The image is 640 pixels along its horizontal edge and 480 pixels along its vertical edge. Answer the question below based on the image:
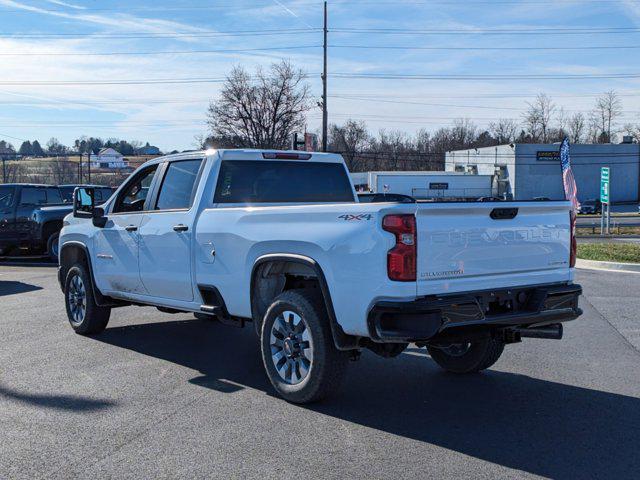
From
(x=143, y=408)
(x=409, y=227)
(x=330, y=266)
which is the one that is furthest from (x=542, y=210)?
(x=143, y=408)

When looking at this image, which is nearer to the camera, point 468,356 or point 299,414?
point 299,414

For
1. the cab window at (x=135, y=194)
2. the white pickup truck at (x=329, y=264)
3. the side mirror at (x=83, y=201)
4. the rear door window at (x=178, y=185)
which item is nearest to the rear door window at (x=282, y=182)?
the white pickup truck at (x=329, y=264)

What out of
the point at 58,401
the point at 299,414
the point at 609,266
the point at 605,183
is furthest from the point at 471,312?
the point at 605,183

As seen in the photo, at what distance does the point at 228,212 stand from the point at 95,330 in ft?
10.7

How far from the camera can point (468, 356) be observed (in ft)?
22.0

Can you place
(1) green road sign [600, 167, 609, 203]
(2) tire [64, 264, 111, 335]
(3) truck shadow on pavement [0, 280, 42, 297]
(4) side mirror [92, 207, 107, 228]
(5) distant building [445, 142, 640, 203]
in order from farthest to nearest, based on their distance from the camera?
1. (5) distant building [445, 142, 640, 203]
2. (1) green road sign [600, 167, 609, 203]
3. (3) truck shadow on pavement [0, 280, 42, 297]
4. (2) tire [64, 264, 111, 335]
5. (4) side mirror [92, 207, 107, 228]

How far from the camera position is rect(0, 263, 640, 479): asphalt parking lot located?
448cm

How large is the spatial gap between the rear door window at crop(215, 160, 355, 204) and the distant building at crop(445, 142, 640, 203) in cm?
6695

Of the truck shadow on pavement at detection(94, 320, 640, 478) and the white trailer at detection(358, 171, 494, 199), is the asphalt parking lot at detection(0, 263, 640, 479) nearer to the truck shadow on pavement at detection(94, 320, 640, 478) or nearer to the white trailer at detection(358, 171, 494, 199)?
the truck shadow on pavement at detection(94, 320, 640, 478)

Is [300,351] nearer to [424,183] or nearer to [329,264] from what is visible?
[329,264]

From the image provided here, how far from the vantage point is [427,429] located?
17.0 ft

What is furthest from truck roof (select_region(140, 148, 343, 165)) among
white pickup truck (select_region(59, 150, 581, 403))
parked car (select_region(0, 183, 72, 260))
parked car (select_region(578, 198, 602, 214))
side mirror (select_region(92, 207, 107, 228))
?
parked car (select_region(578, 198, 602, 214))

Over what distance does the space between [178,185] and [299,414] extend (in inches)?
114

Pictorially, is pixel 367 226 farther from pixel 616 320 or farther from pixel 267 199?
pixel 616 320
